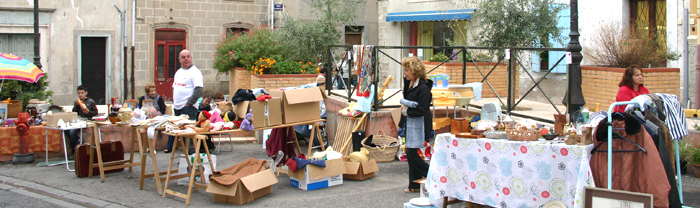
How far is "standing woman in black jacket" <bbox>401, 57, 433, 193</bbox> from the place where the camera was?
6.43 metres

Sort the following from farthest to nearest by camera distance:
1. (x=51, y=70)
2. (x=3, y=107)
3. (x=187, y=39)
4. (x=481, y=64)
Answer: (x=187, y=39) < (x=51, y=70) < (x=481, y=64) < (x=3, y=107)

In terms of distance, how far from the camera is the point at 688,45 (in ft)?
33.3

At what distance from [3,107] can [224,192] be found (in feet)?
15.4

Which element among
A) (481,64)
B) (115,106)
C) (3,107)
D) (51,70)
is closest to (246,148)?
(115,106)

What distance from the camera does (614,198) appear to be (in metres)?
4.59

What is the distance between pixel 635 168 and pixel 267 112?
3.81 meters

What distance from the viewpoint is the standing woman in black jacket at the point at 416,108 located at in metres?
6.43

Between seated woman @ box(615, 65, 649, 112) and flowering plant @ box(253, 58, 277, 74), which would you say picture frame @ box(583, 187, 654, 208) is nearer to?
seated woman @ box(615, 65, 649, 112)

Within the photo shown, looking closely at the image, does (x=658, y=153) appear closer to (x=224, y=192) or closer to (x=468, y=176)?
(x=468, y=176)

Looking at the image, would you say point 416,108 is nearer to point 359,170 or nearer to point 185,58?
point 359,170

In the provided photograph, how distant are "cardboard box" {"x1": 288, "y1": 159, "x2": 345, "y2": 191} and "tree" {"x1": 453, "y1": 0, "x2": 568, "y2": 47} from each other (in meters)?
4.30

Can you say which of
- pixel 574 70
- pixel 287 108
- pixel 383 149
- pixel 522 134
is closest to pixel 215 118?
pixel 287 108

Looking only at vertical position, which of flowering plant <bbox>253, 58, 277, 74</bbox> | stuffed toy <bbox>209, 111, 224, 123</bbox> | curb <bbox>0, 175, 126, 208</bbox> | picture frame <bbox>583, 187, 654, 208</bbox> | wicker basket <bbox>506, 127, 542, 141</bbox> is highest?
flowering plant <bbox>253, 58, 277, 74</bbox>

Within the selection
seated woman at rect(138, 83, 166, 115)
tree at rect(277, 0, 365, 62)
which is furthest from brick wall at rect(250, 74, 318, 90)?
seated woman at rect(138, 83, 166, 115)
